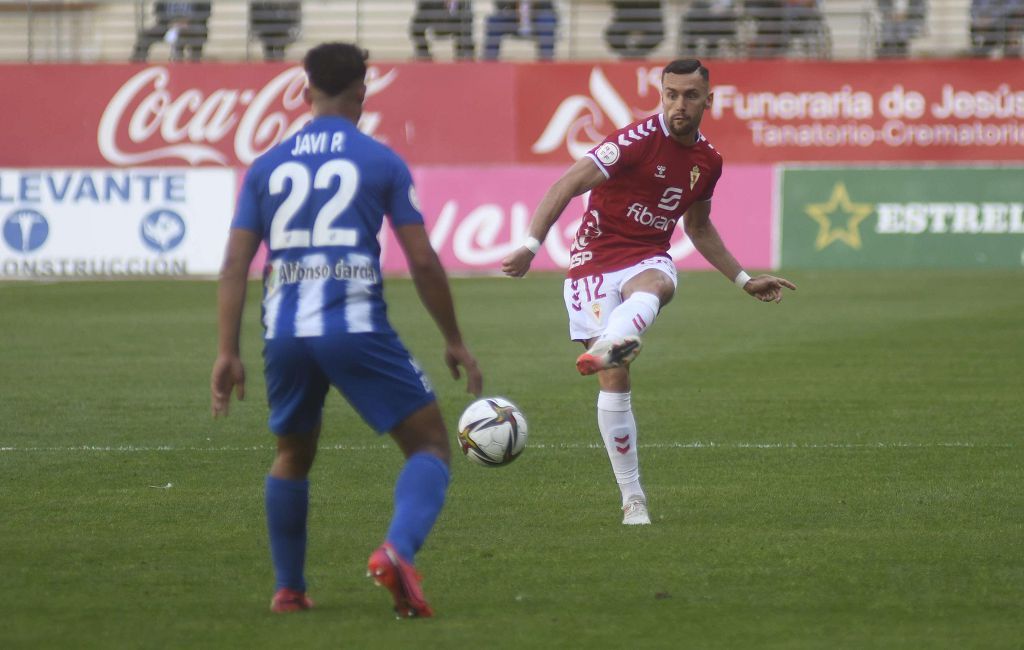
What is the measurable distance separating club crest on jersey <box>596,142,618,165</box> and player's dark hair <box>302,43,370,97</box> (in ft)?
7.58

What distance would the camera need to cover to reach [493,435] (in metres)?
6.52

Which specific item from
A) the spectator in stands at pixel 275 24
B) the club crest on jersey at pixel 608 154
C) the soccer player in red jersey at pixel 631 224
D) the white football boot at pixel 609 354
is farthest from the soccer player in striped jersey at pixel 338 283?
the spectator in stands at pixel 275 24

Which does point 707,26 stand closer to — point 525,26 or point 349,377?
point 525,26


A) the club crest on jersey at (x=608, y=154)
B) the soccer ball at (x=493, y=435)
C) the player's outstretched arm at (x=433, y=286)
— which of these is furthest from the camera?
the club crest on jersey at (x=608, y=154)

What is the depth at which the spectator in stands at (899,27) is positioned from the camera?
26.6 metres

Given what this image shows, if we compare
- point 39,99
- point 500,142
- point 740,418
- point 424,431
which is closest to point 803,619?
point 424,431

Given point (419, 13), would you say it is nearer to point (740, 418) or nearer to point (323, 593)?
point (740, 418)

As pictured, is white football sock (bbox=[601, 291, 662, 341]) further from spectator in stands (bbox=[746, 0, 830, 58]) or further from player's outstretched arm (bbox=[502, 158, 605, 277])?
spectator in stands (bbox=[746, 0, 830, 58])

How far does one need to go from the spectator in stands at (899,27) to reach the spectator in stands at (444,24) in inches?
268

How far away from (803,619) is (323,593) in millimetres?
1658

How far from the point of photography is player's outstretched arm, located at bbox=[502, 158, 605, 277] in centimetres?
687

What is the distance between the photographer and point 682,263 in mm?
23562

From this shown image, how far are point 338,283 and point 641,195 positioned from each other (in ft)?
8.91

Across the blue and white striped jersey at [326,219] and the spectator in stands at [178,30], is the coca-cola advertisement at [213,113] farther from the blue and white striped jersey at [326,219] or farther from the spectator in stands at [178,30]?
the blue and white striped jersey at [326,219]
